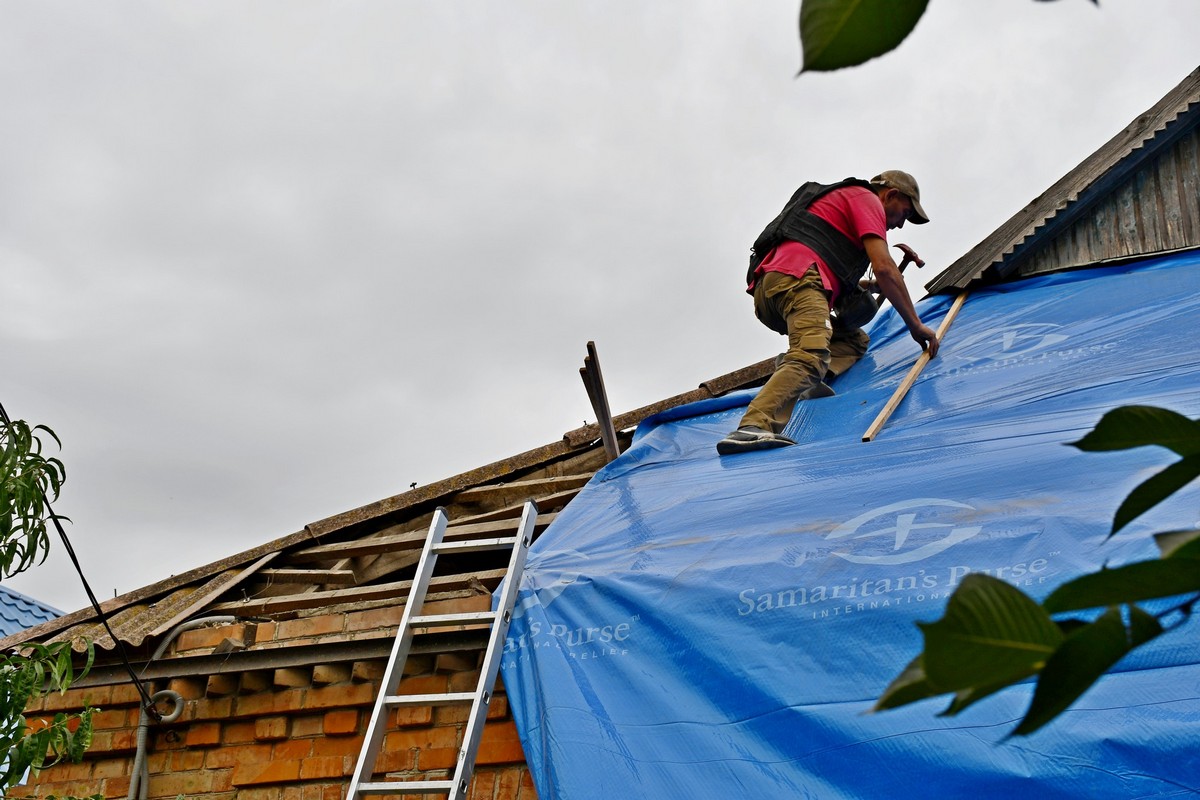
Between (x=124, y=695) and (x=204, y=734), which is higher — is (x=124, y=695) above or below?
above

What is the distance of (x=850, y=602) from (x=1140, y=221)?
380 cm

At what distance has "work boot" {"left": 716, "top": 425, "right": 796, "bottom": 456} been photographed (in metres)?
4.51

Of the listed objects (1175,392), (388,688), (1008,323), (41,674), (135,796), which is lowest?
(135,796)

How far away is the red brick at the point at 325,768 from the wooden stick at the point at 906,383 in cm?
213

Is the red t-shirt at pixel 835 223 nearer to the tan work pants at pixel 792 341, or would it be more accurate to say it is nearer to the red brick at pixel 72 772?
the tan work pants at pixel 792 341

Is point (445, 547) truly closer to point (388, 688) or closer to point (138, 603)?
point (388, 688)

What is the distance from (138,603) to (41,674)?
74.4 inches

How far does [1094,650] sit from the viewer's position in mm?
453

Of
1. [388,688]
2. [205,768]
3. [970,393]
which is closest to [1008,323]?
[970,393]

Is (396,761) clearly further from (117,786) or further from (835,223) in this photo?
(835,223)

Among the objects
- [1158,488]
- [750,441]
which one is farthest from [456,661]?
[1158,488]

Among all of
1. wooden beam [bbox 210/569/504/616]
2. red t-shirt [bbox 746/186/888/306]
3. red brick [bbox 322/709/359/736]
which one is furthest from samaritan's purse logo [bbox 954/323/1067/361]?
red brick [bbox 322/709/359/736]

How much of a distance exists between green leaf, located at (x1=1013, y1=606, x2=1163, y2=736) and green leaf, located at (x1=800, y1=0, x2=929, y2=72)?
0.81 ft

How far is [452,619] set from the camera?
372 centimetres
